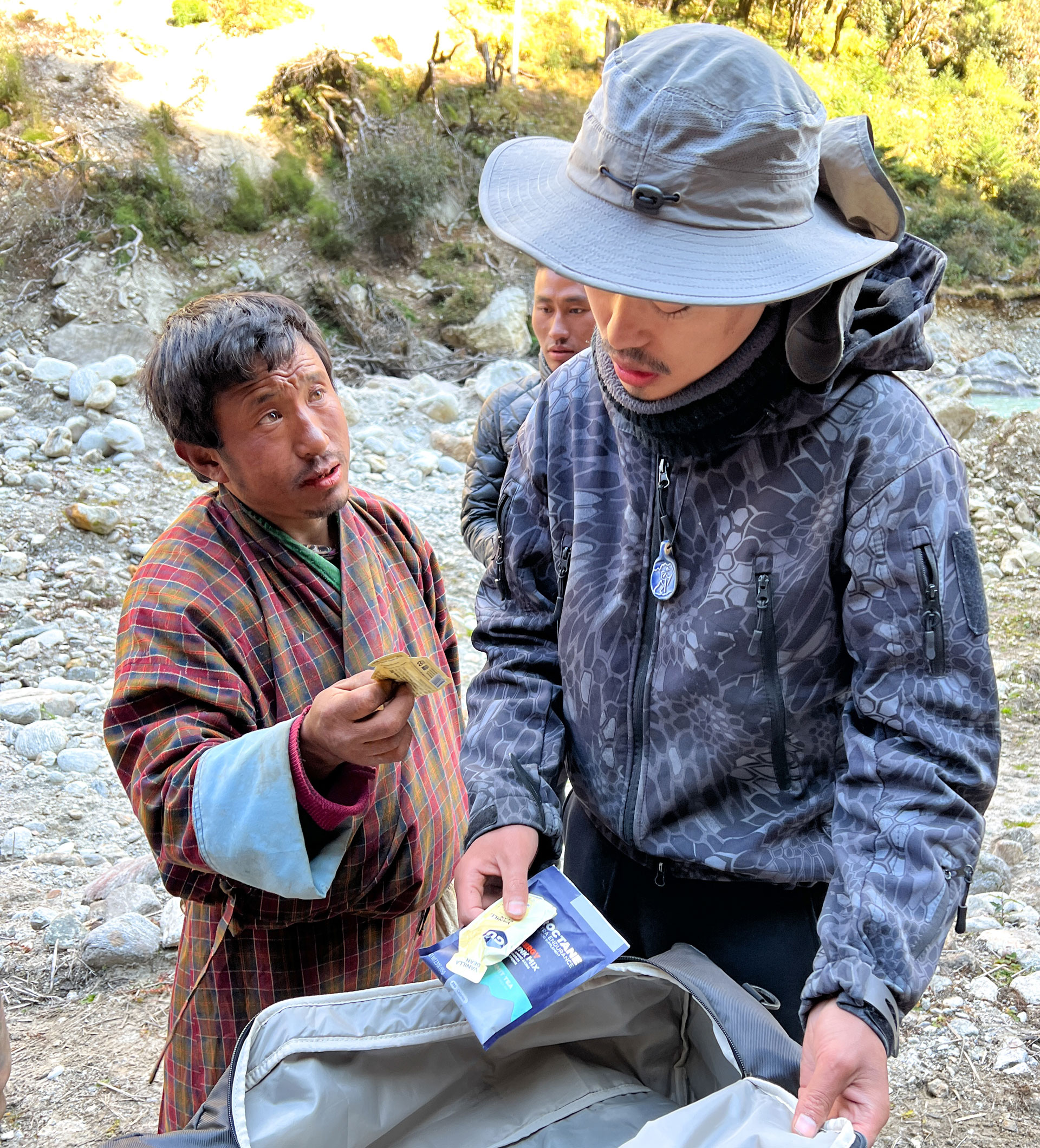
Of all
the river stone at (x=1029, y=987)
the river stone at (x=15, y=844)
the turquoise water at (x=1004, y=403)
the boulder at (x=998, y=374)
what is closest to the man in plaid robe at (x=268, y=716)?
the river stone at (x=1029, y=987)

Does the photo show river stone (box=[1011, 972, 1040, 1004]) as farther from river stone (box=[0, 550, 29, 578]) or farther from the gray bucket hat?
river stone (box=[0, 550, 29, 578])

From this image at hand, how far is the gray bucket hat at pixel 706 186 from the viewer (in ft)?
3.52

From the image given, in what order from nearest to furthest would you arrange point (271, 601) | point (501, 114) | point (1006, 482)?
point (271, 601) < point (1006, 482) < point (501, 114)

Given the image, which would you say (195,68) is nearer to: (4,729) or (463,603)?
(463,603)

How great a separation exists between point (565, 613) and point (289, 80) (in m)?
13.9

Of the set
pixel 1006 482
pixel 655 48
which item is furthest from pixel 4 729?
pixel 1006 482

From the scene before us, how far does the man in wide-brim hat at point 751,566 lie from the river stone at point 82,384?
6.56 metres

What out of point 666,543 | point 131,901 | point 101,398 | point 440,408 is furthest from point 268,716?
point 440,408

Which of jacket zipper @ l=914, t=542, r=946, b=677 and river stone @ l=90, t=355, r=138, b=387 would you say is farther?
river stone @ l=90, t=355, r=138, b=387

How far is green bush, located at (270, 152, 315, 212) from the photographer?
12.3 metres

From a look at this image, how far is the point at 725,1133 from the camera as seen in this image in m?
1.08

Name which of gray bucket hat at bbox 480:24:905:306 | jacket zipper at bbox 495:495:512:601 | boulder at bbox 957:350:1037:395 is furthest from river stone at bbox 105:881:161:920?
boulder at bbox 957:350:1037:395

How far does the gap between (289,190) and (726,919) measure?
12492 millimetres

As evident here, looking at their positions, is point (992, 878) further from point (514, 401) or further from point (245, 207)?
point (245, 207)
